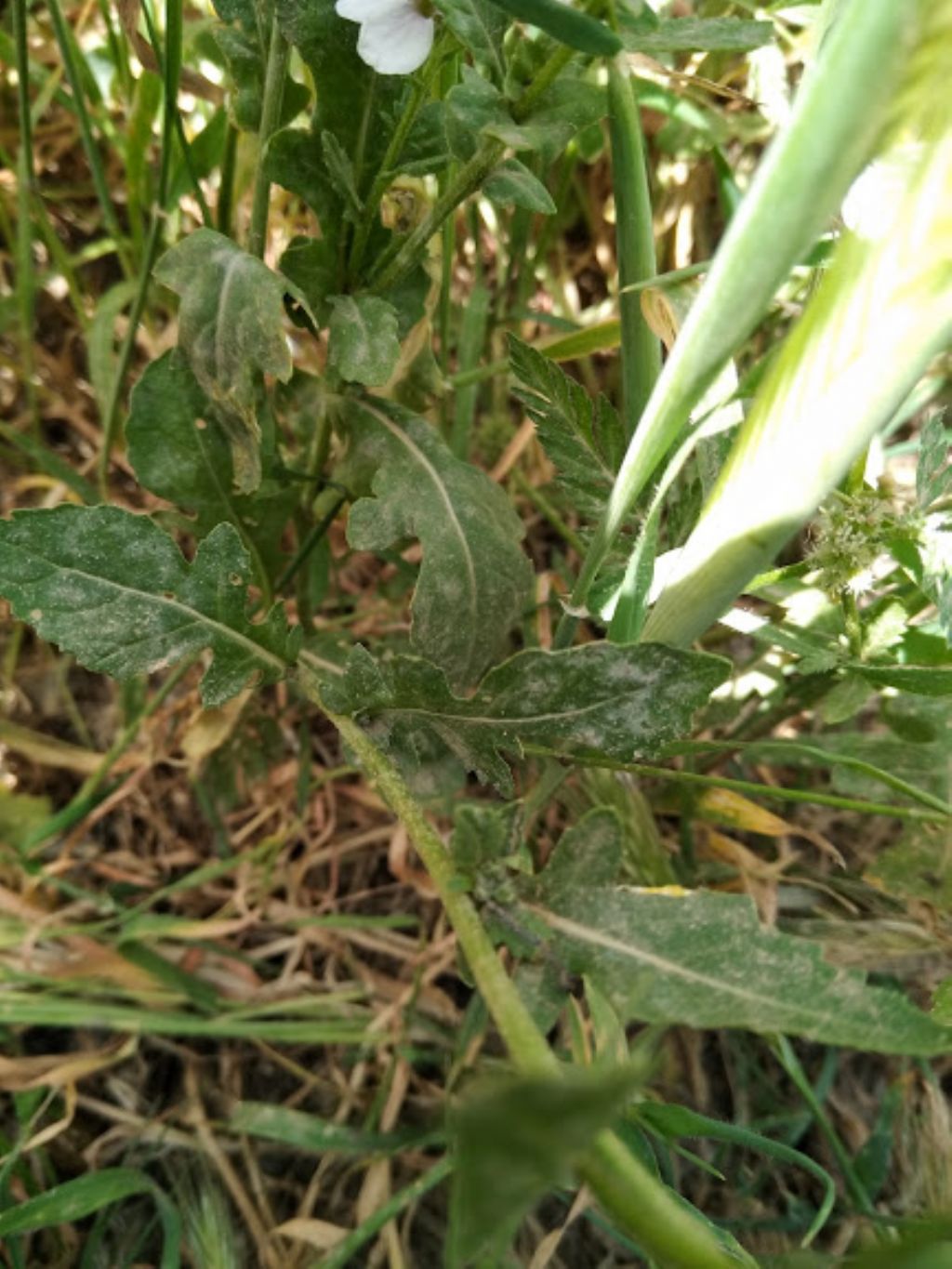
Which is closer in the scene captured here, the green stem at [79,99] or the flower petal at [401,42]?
the flower petal at [401,42]

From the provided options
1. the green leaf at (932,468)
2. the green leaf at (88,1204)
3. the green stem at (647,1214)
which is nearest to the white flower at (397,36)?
the green leaf at (932,468)

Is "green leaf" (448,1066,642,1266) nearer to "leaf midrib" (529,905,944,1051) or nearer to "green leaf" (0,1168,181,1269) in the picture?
"leaf midrib" (529,905,944,1051)

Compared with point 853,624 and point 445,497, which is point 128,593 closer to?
point 445,497

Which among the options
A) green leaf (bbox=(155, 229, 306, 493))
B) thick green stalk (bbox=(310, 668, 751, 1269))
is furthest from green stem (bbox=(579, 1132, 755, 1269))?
green leaf (bbox=(155, 229, 306, 493))

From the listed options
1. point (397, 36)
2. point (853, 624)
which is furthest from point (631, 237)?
point (853, 624)

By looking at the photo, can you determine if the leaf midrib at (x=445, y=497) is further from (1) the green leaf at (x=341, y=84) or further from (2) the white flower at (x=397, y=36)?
(2) the white flower at (x=397, y=36)
